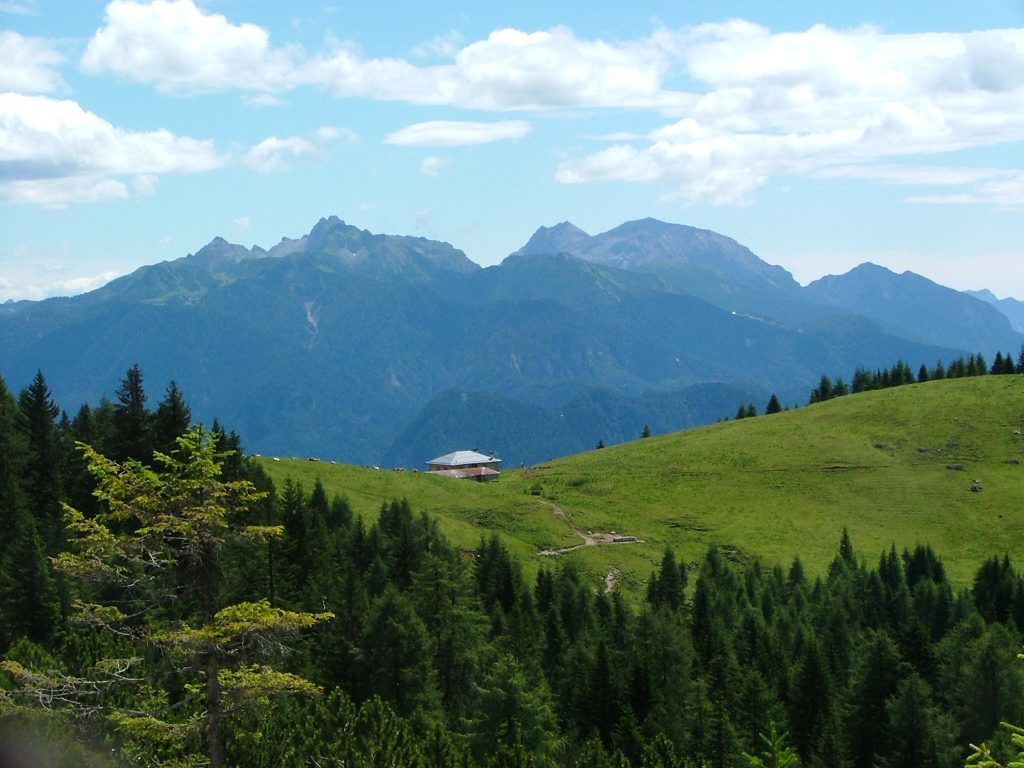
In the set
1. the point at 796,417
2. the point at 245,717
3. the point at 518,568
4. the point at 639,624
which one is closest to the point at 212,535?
the point at 245,717

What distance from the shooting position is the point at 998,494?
127 m

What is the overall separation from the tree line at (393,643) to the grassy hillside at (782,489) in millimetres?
11948

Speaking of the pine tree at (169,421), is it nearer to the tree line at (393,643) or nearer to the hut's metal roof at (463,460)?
the tree line at (393,643)

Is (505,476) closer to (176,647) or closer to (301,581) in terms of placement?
(301,581)

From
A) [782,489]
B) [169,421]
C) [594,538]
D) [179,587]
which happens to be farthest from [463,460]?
[179,587]

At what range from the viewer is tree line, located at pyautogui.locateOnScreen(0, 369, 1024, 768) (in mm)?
22391

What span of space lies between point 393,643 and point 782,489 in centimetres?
8795

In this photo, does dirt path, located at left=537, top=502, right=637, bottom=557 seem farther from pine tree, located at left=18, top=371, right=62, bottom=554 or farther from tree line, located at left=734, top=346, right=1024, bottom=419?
tree line, located at left=734, top=346, right=1024, bottom=419

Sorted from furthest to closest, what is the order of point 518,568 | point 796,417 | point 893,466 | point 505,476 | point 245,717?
1. point 796,417
2. point 505,476
3. point 893,466
4. point 518,568
5. point 245,717

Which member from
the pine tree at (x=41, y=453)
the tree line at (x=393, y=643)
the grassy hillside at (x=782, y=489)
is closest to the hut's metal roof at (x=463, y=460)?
the grassy hillside at (x=782, y=489)

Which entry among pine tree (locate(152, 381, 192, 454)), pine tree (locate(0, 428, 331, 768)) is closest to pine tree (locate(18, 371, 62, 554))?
pine tree (locate(152, 381, 192, 454))

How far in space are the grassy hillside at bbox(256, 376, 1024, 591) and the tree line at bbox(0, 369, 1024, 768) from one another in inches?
470

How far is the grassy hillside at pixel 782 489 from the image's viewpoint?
111250 mm

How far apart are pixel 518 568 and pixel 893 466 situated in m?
77.1
